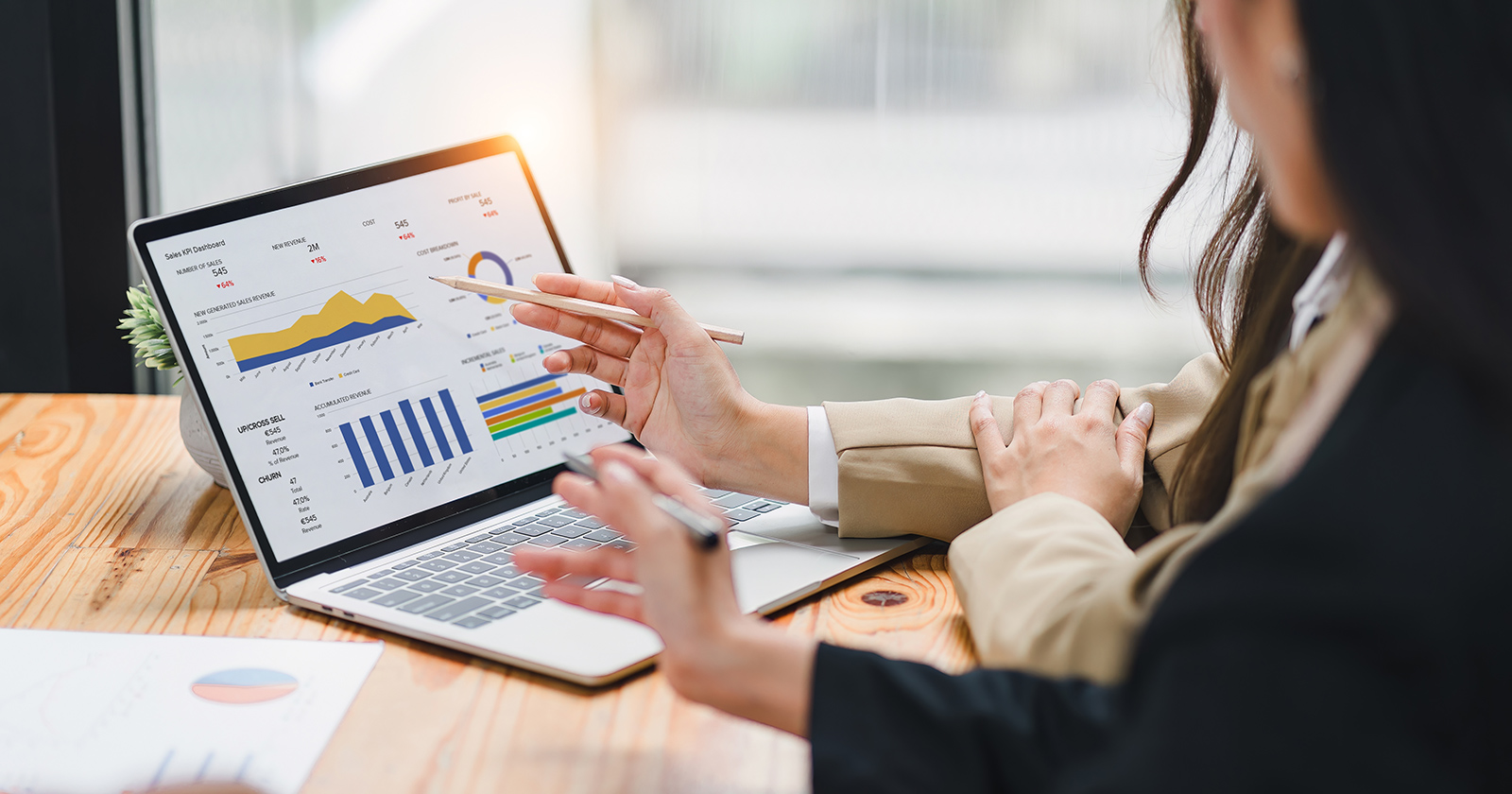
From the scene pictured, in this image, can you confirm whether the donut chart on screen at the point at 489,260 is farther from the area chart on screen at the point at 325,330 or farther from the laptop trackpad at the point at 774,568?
the laptop trackpad at the point at 774,568

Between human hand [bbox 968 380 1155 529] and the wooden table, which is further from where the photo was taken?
human hand [bbox 968 380 1155 529]

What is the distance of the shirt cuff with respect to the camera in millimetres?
805

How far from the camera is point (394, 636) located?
0.63m

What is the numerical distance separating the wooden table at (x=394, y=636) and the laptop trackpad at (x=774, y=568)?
0.05ft

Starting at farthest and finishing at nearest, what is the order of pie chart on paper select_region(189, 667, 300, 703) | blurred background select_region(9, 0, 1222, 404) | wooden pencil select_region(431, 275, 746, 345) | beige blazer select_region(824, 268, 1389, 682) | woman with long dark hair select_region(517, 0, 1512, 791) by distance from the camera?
blurred background select_region(9, 0, 1222, 404), wooden pencil select_region(431, 275, 746, 345), pie chart on paper select_region(189, 667, 300, 703), beige blazer select_region(824, 268, 1389, 682), woman with long dark hair select_region(517, 0, 1512, 791)

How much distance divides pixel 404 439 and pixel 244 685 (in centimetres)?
25

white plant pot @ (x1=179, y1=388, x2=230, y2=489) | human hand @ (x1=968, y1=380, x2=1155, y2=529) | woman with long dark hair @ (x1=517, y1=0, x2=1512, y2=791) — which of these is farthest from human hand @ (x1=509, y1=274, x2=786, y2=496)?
woman with long dark hair @ (x1=517, y1=0, x2=1512, y2=791)

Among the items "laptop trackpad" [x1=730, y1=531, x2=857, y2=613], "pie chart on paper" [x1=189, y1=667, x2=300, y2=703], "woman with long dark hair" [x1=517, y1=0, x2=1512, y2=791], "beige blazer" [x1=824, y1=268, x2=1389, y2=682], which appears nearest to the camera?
"woman with long dark hair" [x1=517, y1=0, x2=1512, y2=791]

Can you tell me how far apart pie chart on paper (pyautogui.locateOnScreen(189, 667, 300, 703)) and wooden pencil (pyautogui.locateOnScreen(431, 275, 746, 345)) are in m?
0.31

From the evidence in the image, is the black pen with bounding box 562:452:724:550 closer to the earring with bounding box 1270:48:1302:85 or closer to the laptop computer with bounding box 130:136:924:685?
the laptop computer with bounding box 130:136:924:685

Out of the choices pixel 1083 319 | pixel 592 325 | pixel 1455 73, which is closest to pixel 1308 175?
pixel 1455 73

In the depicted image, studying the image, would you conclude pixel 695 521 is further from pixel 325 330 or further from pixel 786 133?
pixel 786 133

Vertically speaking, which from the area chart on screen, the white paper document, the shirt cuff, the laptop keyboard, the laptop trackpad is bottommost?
the white paper document

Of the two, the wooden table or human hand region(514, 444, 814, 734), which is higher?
human hand region(514, 444, 814, 734)
